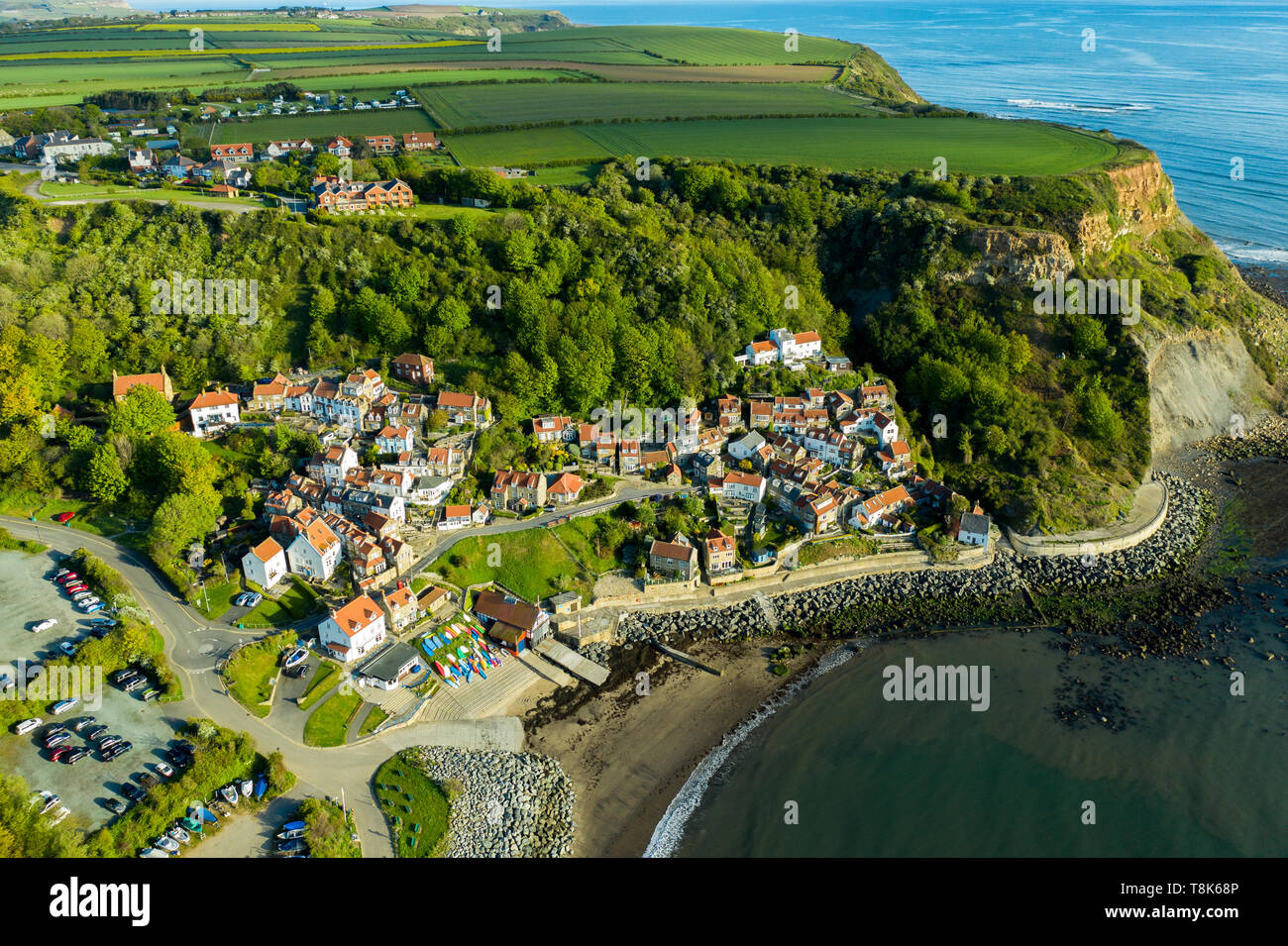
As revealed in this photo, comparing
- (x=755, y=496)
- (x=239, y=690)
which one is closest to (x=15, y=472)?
(x=239, y=690)

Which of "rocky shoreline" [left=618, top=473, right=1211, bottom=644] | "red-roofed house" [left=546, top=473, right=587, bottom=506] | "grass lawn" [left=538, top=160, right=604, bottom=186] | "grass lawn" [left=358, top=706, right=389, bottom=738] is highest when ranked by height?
"grass lawn" [left=538, top=160, right=604, bottom=186]

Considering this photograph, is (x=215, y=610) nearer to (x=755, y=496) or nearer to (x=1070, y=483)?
(x=755, y=496)

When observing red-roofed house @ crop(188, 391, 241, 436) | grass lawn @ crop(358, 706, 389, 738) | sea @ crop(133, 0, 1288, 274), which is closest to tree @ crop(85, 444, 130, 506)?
red-roofed house @ crop(188, 391, 241, 436)

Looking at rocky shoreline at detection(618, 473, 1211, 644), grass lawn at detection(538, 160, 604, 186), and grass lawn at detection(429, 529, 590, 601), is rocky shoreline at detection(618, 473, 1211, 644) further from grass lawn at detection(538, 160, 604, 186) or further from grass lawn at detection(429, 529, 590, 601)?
grass lawn at detection(538, 160, 604, 186)

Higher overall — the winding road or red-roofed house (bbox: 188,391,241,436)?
red-roofed house (bbox: 188,391,241,436)

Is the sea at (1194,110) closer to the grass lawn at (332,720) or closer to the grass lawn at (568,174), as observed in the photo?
the grass lawn at (568,174)

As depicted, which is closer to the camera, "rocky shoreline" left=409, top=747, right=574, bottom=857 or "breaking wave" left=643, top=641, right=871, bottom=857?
"rocky shoreline" left=409, top=747, right=574, bottom=857

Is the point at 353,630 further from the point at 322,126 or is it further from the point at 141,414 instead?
the point at 322,126
